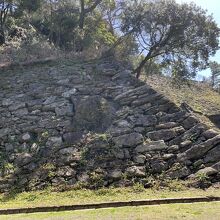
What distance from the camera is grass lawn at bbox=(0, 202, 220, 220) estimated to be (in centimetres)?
803

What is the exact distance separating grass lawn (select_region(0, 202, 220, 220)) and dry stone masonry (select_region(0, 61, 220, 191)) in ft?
6.59

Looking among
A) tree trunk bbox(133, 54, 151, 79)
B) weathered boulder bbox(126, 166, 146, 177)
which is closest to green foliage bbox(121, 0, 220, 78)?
tree trunk bbox(133, 54, 151, 79)

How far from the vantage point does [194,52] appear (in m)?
16.8

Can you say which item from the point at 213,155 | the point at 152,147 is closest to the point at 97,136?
Result: the point at 152,147

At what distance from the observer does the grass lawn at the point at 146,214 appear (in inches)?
316

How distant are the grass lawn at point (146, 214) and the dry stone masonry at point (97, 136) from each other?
2.01m

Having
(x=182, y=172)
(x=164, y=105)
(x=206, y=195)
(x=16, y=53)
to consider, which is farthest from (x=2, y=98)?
(x=206, y=195)

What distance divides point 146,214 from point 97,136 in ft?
15.3

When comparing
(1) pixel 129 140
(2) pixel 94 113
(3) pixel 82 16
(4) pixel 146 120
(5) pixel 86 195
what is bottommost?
(5) pixel 86 195

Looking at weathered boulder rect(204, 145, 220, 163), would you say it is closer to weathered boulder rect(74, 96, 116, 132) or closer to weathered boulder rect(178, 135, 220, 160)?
weathered boulder rect(178, 135, 220, 160)

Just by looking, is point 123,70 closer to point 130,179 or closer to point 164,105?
point 164,105

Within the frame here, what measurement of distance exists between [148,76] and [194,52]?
2.37 metres

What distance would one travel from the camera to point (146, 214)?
27.5 ft

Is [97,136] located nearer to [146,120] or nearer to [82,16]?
[146,120]
